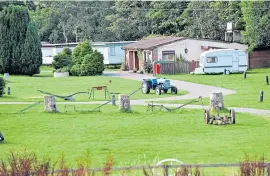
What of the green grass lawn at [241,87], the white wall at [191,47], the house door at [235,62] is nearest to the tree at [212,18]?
the white wall at [191,47]

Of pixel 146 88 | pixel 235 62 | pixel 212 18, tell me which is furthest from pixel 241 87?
pixel 212 18

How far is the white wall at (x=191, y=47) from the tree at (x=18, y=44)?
10531mm

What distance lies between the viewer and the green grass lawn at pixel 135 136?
2075 cm

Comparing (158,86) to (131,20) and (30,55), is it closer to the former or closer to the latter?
(30,55)

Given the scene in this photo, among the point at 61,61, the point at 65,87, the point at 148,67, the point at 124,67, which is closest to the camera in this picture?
the point at 65,87

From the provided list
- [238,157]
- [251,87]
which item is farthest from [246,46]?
[238,157]

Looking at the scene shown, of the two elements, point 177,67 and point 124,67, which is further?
point 124,67

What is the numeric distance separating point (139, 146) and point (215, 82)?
25.3 metres

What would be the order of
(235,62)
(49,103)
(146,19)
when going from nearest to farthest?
(49,103) → (235,62) → (146,19)

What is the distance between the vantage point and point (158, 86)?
40125mm

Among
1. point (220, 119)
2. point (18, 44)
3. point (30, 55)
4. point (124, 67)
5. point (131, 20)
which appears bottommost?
point (124, 67)

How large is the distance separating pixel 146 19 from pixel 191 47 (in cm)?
2183

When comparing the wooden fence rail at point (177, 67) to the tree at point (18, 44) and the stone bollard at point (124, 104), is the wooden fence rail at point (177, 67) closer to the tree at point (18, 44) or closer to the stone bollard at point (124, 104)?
the tree at point (18, 44)

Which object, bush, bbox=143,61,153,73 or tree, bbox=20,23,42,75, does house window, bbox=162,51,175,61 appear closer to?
bush, bbox=143,61,153,73
